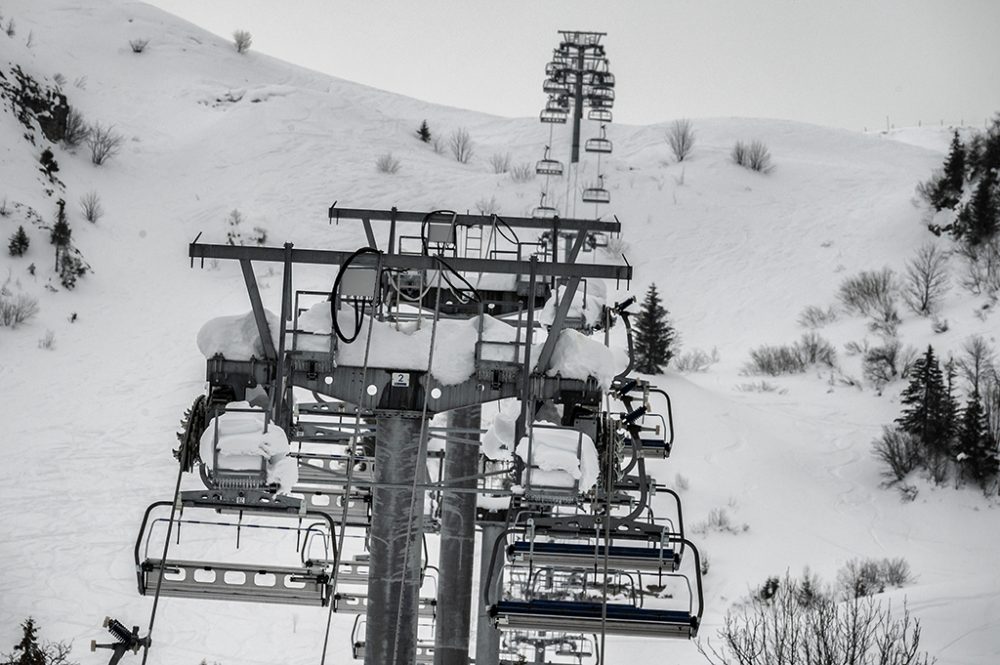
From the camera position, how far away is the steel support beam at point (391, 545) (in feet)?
30.9

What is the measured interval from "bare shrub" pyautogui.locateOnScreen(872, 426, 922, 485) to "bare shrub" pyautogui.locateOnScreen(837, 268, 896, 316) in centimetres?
1113

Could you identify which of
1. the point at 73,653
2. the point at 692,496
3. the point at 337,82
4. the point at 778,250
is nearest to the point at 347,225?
the point at 778,250

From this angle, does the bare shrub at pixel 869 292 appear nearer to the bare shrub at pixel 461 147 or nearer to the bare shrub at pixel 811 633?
the bare shrub at pixel 811 633

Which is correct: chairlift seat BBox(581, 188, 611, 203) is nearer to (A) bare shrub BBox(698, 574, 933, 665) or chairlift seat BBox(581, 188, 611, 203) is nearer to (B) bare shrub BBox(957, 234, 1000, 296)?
(A) bare shrub BBox(698, 574, 933, 665)

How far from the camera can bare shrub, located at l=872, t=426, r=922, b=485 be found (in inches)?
1101

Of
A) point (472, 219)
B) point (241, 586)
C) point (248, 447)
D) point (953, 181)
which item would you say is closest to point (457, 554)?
point (472, 219)

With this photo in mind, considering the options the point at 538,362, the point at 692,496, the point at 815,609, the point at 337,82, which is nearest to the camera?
the point at 538,362

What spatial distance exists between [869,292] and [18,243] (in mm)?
30465

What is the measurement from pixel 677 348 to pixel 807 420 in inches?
257

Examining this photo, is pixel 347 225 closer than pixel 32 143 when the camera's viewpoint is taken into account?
No

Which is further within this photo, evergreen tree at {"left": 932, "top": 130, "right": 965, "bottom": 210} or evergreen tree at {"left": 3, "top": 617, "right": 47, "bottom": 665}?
evergreen tree at {"left": 932, "top": 130, "right": 965, "bottom": 210}

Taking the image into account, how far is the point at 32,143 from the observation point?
3953 cm

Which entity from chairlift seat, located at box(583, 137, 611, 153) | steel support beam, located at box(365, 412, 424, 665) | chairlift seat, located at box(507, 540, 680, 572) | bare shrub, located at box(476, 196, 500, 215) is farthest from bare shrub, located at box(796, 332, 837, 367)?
steel support beam, located at box(365, 412, 424, 665)

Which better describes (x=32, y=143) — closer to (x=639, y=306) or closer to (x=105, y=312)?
(x=105, y=312)
